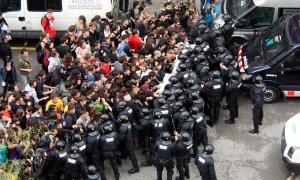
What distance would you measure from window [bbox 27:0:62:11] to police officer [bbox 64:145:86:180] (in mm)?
6871

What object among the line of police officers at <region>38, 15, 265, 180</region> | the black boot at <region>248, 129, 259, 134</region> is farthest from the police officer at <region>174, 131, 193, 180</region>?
the black boot at <region>248, 129, 259, 134</region>

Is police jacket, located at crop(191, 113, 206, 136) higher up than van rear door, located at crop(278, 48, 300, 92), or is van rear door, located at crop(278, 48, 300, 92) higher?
van rear door, located at crop(278, 48, 300, 92)

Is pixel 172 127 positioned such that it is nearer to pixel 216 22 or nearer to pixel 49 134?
pixel 49 134

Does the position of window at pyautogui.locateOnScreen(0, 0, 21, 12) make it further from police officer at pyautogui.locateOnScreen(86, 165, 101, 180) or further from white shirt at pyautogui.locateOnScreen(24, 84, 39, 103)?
police officer at pyautogui.locateOnScreen(86, 165, 101, 180)

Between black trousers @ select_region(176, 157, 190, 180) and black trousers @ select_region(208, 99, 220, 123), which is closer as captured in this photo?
black trousers @ select_region(176, 157, 190, 180)

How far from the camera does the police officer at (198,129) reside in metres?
12.6

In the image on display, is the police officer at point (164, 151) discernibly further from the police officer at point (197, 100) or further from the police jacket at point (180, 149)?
the police officer at point (197, 100)

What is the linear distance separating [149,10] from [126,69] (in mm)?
5897

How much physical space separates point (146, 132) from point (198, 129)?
1.16 metres

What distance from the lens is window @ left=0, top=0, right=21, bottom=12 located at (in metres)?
17.1

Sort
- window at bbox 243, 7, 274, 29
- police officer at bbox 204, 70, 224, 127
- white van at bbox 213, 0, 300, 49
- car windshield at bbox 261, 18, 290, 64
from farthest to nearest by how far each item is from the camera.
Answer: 1. window at bbox 243, 7, 274, 29
2. white van at bbox 213, 0, 300, 49
3. car windshield at bbox 261, 18, 290, 64
4. police officer at bbox 204, 70, 224, 127

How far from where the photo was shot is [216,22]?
17.2 metres

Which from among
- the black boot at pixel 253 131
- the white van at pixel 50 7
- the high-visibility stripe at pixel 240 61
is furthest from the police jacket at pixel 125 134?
the white van at pixel 50 7

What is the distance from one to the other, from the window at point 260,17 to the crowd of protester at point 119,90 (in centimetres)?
94
